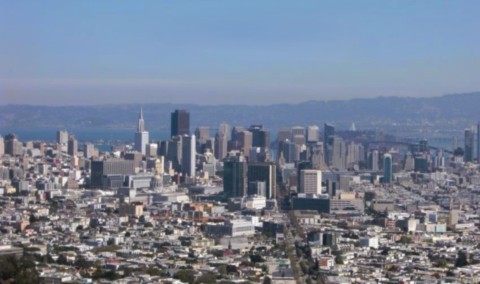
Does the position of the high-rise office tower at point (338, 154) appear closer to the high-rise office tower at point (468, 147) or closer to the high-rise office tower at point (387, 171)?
the high-rise office tower at point (387, 171)

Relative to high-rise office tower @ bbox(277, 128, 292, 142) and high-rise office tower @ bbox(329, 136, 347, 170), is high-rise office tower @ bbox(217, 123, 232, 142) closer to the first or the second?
high-rise office tower @ bbox(277, 128, 292, 142)

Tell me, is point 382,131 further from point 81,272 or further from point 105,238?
point 81,272

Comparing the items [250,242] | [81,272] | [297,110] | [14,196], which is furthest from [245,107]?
[81,272]

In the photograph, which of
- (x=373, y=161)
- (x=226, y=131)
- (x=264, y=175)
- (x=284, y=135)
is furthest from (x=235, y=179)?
(x=226, y=131)

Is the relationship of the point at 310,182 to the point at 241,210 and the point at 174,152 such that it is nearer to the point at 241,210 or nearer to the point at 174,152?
the point at 241,210

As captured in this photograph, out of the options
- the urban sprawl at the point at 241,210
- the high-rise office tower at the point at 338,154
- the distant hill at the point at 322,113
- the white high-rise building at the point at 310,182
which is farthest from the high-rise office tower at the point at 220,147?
the white high-rise building at the point at 310,182

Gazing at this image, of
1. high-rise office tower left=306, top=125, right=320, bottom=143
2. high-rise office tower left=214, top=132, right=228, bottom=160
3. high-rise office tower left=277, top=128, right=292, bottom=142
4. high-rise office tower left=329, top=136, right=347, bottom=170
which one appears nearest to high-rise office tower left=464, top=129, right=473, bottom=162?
high-rise office tower left=329, top=136, right=347, bottom=170
